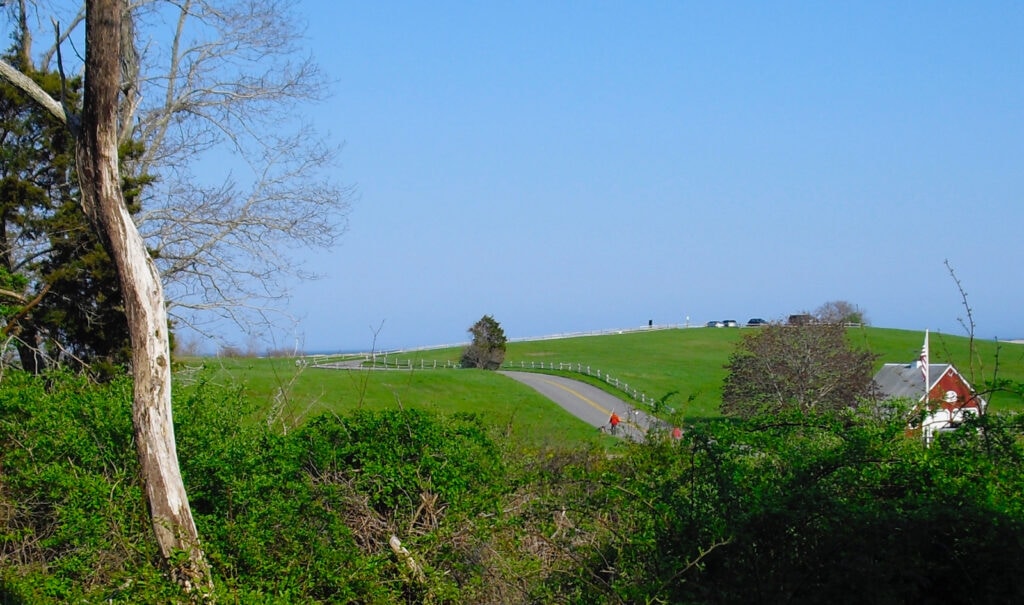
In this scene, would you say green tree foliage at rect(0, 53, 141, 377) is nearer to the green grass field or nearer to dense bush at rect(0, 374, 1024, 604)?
the green grass field

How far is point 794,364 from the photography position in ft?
87.4

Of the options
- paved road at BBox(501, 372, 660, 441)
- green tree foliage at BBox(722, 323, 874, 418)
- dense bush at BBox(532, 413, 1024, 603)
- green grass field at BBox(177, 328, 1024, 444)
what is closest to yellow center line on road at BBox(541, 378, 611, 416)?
paved road at BBox(501, 372, 660, 441)

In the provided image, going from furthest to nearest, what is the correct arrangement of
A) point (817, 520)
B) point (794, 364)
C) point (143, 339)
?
point (794, 364) < point (143, 339) < point (817, 520)

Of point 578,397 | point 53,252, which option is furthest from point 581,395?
point 53,252

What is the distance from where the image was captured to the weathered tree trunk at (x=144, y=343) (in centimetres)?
661

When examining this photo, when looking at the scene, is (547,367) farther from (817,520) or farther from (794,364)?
(817,520)

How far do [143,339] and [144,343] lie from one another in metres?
0.03

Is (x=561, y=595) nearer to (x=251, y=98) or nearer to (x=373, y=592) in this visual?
(x=373, y=592)

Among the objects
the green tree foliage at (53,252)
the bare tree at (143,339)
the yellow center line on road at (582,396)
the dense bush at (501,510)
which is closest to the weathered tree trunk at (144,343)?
the bare tree at (143,339)

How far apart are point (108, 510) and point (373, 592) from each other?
2.27 metres

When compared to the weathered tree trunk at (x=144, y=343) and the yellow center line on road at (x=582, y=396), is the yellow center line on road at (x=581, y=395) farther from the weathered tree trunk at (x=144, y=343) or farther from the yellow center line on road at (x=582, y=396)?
the weathered tree trunk at (x=144, y=343)

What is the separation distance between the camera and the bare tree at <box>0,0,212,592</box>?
6605 millimetres

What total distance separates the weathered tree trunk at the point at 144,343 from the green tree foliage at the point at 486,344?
5871 centimetres

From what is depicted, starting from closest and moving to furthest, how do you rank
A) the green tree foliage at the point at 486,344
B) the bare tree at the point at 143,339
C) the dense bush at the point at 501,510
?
the dense bush at the point at 501,510, the bare tree at the point at 143,339, the green tree foliage at the point at 486,344
